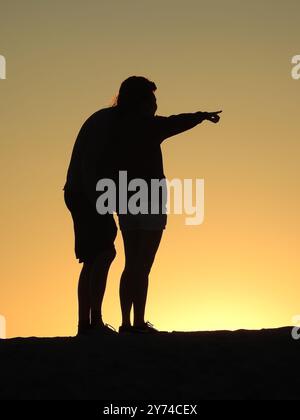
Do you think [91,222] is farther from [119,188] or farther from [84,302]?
[84,302]

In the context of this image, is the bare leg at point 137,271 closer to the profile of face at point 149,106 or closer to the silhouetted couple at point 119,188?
the silhouetted couple at point 119,188

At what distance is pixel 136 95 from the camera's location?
383 inches

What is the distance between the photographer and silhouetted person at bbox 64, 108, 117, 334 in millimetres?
9484

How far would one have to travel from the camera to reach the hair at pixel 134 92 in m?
9.72

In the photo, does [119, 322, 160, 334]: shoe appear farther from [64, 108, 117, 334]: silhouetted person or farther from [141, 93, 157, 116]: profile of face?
[141, 93, 157, 116]: profile of face

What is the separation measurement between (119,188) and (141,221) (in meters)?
0.36

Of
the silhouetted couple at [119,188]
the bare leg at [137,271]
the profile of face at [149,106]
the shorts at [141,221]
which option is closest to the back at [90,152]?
the silhouetted couple at [119,188]

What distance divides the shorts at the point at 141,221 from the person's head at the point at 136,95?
969 mm

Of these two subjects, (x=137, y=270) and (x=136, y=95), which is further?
(x=136, y=95)

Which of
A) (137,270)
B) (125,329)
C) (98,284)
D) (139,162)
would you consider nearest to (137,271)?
(137,270)

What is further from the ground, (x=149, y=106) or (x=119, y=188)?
(x=149, y=106)

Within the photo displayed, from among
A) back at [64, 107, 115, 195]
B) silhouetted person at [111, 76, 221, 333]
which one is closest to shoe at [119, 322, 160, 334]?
silhouetted person at [111, 76, 221, 333]

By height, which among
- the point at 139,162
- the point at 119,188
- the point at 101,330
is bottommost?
the point at 101,330
